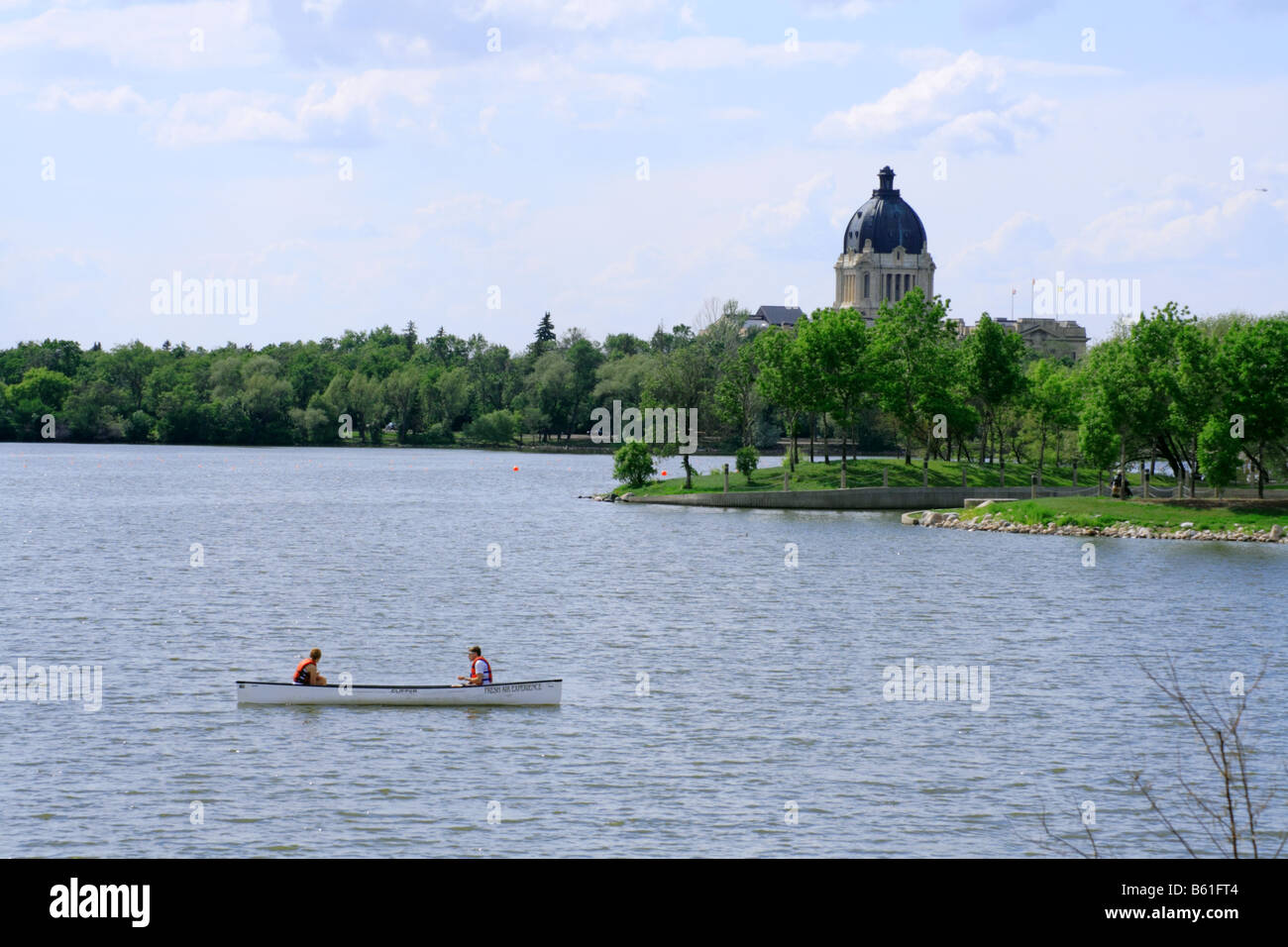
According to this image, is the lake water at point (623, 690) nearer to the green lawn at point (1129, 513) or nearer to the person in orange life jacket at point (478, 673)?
the person in orange life jacket at point (478, 673)

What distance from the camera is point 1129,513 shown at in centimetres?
9594

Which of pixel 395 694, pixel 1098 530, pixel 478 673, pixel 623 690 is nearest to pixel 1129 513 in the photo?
pixel 1098 530

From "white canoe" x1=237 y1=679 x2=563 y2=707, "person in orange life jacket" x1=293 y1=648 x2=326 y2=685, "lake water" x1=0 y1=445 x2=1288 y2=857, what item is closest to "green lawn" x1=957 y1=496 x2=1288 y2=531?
"lake water" x1=0 y1=445 x2=1288 y2=857

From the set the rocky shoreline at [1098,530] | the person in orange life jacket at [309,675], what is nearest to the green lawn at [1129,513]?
the rocky shoreline at [1098,530]

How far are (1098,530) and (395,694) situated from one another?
69.6 metres

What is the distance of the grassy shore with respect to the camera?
12106 cm

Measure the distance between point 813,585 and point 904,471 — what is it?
5883 cm

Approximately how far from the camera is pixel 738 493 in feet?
383

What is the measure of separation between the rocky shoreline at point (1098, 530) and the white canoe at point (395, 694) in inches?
2588

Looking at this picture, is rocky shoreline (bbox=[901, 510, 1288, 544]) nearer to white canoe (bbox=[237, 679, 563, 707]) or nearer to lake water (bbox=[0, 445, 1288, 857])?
lake water (bbox=[0, 445, 1288, 857])

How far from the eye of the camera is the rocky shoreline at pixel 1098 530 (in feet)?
295
